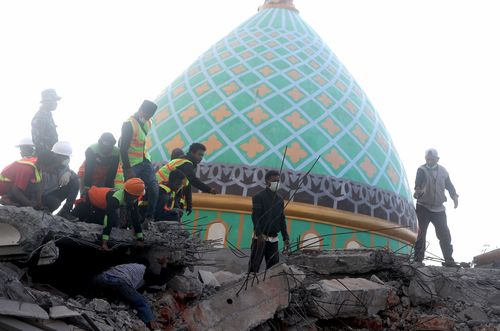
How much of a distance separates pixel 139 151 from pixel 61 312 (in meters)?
2.10

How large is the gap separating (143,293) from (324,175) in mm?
5849

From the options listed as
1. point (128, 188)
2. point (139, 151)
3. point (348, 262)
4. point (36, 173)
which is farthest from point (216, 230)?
point (128, 188)

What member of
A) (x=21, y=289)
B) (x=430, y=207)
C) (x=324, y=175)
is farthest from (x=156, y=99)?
(x=21, y=289)

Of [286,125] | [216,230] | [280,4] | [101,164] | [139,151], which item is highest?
[280,4]

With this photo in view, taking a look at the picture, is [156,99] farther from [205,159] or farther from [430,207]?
[430,207]

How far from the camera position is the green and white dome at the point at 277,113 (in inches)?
426

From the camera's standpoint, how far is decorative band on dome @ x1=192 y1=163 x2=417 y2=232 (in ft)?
34.1

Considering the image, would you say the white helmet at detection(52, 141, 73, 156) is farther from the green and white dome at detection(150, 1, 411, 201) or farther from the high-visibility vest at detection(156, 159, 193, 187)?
the green and white dome at detection(150, 1, 411, 201)

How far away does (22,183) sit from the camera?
528cm

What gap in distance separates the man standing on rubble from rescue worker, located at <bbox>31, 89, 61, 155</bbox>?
11.1 ft

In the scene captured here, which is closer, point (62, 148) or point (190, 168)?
point (62, 148)

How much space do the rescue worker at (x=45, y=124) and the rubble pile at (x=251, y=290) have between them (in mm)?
1266

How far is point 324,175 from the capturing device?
10727 mm

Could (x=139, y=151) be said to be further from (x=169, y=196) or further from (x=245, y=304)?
(x=245, y=304)
